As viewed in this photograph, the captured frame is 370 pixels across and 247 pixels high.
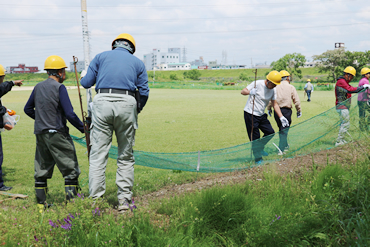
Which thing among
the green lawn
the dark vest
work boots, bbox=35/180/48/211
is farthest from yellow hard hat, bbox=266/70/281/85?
work boots, bbox=35/180/48/211

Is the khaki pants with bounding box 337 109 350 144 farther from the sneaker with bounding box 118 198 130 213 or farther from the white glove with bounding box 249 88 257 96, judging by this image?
the sneaker with bounding box 118 198 130 213

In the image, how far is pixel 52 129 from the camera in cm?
383

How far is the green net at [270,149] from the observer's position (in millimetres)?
4734

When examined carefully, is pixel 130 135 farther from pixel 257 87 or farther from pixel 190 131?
pixel 190 131

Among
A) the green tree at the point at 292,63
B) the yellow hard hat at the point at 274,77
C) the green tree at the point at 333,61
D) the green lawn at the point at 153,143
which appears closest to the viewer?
the green lawn at the point at 153,143

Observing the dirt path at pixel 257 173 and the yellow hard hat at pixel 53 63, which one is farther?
the dirt path at pixel 257 173

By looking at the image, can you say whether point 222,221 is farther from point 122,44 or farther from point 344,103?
point 344,103

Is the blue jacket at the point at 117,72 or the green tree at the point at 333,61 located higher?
the green tree at the point at 333,61

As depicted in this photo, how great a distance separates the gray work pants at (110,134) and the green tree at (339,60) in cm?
7300

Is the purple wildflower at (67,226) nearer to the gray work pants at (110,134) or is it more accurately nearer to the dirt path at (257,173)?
the gray work pants at (110,134)

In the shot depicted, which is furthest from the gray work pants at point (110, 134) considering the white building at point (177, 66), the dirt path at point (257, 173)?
the white building at point (177, 66)

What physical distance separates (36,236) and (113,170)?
12.7ft

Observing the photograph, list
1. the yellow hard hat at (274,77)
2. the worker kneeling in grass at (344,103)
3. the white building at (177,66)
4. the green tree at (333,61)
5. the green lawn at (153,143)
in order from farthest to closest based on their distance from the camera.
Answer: the white building at (177,66)
the green tree at (333,61)
the yellow hard hat at (274,77)
the green lawn at (153,143)
the worker kneeling in grass at (344,103)

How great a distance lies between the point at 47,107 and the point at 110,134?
90cm
